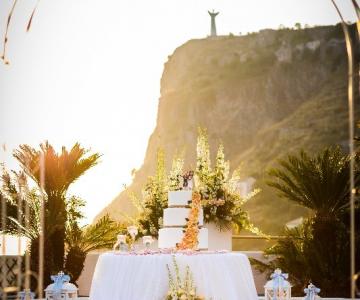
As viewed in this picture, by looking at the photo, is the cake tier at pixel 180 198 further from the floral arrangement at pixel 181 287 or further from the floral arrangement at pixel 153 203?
the floral arrangement at pixel 153 203

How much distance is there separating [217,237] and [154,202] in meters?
1.85

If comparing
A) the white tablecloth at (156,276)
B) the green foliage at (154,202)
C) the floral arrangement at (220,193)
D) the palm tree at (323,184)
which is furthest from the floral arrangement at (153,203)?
the white tablecloth at (156,276)

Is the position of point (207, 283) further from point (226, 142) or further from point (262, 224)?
point (226, 142)

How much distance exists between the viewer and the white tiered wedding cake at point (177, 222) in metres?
12.4

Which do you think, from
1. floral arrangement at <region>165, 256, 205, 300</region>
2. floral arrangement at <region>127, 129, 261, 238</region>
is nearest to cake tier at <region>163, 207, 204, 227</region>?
floral arrangement at <region>165, 256, 205, 300</region>

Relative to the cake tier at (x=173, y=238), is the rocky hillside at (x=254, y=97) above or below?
above

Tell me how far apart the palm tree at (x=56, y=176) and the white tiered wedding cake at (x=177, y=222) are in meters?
5.84

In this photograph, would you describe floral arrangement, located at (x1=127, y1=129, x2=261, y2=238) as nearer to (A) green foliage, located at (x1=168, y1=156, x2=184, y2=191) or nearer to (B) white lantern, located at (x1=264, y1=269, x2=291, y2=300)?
(A) green foliage, located at (x1=168, y1=156, x2=184, y2=191)

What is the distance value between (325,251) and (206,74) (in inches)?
3296

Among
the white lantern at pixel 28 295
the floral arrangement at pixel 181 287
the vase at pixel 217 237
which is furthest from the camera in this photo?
the vase at pixel 217 237

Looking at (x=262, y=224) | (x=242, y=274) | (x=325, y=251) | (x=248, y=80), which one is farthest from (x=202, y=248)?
(x=248, y=80)

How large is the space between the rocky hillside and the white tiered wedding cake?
61770 mm

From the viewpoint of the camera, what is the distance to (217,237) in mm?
17609

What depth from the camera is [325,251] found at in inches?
698
